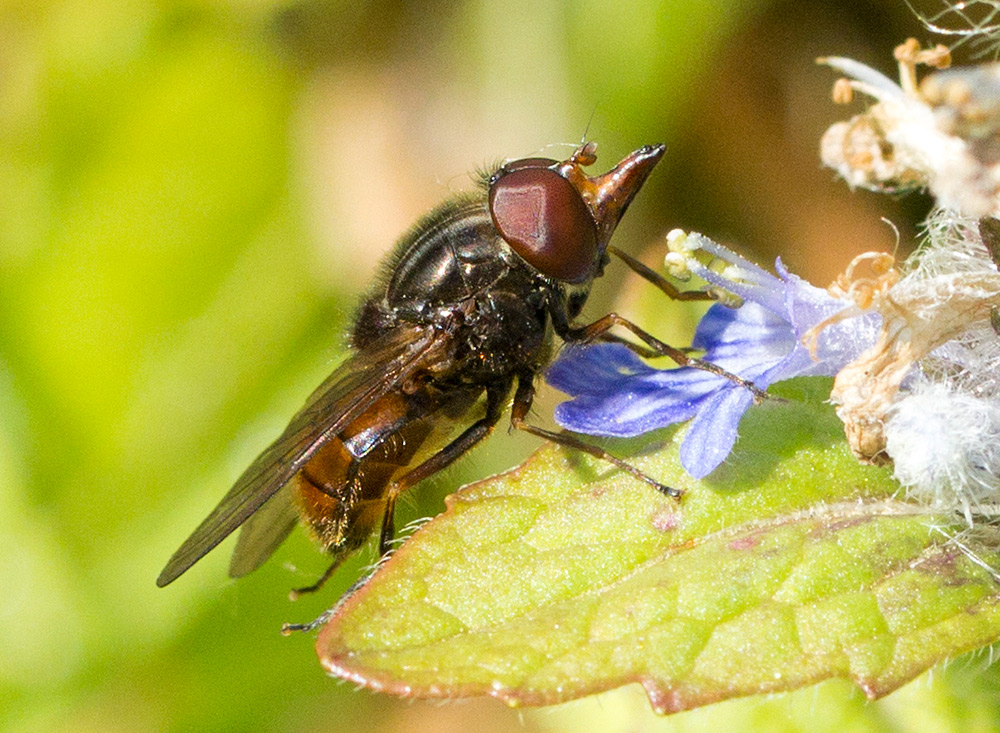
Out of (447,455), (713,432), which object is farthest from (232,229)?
(713,432)

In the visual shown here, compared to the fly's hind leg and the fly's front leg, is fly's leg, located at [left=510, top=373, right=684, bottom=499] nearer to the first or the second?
the fly's hind leg

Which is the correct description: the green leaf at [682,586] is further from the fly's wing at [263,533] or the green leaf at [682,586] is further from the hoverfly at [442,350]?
the fly's wing at [263,533]

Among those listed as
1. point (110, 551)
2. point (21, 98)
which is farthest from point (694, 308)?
point (21, 98)

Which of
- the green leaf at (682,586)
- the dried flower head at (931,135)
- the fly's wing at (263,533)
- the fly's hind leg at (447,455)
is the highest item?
the dried flower head at (931,135)

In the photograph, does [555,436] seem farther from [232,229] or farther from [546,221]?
[232,229]

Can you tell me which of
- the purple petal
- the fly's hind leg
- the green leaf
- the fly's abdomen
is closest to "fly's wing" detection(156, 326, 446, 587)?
the fly's abdomen

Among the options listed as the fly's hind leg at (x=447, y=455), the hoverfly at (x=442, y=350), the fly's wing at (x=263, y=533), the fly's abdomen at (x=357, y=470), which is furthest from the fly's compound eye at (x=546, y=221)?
the fly's wing at (x=263, y=533)
